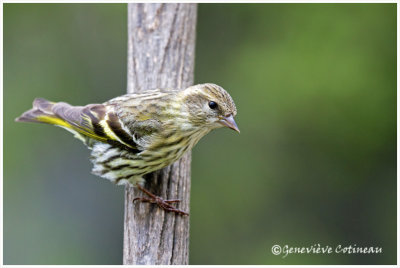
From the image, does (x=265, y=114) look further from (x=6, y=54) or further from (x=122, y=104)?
(x=6, y=54)

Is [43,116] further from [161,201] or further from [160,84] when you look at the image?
[161,201]

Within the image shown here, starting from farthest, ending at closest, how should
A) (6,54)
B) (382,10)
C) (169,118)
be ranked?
(6,54) → (382,10) → (169,118)

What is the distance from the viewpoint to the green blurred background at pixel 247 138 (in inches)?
217

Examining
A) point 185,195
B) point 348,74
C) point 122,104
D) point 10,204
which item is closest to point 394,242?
point 348,74

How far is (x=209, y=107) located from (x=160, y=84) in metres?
0.75

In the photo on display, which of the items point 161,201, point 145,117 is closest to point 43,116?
point 145,117

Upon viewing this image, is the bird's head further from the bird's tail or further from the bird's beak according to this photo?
the bird's tail

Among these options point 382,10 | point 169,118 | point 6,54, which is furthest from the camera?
point 6,54

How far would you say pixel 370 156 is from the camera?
18.4ft

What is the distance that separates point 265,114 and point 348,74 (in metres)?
0.94

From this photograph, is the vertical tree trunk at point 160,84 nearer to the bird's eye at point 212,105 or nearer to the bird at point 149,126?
the bird at point 149,126

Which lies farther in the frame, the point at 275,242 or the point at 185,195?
the point at 275,242

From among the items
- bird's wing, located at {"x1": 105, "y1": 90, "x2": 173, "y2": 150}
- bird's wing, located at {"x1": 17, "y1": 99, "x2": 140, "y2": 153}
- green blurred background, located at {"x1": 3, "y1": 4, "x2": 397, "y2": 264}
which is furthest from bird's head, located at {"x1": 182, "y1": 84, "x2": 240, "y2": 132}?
green blurred background, located at {"x1": 3, "y1": 4, "x2": 397, "y2": 264}

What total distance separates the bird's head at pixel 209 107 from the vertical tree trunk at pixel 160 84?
49cm
